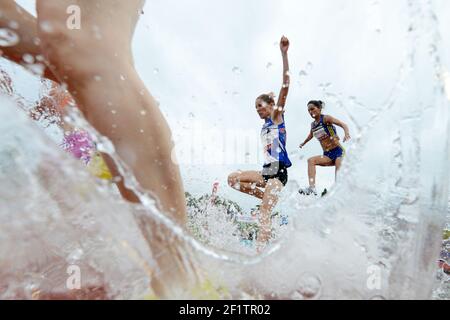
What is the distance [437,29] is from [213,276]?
0.84 m

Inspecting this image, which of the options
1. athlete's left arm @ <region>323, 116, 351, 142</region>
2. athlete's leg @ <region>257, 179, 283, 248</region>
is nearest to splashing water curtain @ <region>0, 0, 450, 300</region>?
athlete's leg @ <region>257, 179, 283, 248</region>

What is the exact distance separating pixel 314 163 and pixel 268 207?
2359mm

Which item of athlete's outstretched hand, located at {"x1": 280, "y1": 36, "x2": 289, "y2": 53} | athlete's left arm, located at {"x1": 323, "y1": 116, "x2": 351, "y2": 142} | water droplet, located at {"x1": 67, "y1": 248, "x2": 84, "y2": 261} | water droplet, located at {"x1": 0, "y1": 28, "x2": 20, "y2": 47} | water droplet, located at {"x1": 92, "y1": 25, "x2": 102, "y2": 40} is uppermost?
athlete's outstretched hand, located at {"x1": 280, "y1": 36, "x2": 289, "y2": 53}

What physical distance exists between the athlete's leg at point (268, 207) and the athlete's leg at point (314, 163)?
1.93 m

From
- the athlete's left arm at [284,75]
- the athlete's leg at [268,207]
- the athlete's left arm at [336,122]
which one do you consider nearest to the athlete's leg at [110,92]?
the athlete's leg at [268,207]

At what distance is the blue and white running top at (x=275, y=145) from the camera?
3.30 metres

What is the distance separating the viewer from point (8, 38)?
45.7 inches

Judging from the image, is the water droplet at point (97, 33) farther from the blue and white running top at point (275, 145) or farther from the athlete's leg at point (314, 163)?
the athlete's leg at point (314, 163)

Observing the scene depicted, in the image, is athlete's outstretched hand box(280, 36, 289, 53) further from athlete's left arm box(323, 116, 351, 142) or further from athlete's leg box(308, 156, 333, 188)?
athlete's leg box(308, 156, 333, 188)

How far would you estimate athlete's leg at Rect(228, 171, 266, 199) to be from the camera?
3.42 meters

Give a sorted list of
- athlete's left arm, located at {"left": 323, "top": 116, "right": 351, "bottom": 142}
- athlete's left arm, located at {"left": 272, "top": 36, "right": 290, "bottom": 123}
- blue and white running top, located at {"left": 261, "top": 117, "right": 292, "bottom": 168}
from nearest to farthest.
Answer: athlete's left arm, located at {"left": 272, "top": 36, "right": 290, "bottom": 123}
blue and white running top, located at {"left": 261, "top": 117, "right": 292, "bottom": 168}
athlete's left arm, located at {"left": 323, "top": 116, "right": 351, "bottom": 142}

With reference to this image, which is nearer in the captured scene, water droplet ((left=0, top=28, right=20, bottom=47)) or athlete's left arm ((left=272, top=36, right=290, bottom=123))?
water droplet ((left=0, top=28, right=20, bottom=47))

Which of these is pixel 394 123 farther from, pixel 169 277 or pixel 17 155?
pixel 17 155

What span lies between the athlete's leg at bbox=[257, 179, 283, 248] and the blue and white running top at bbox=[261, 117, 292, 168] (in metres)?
0.24
